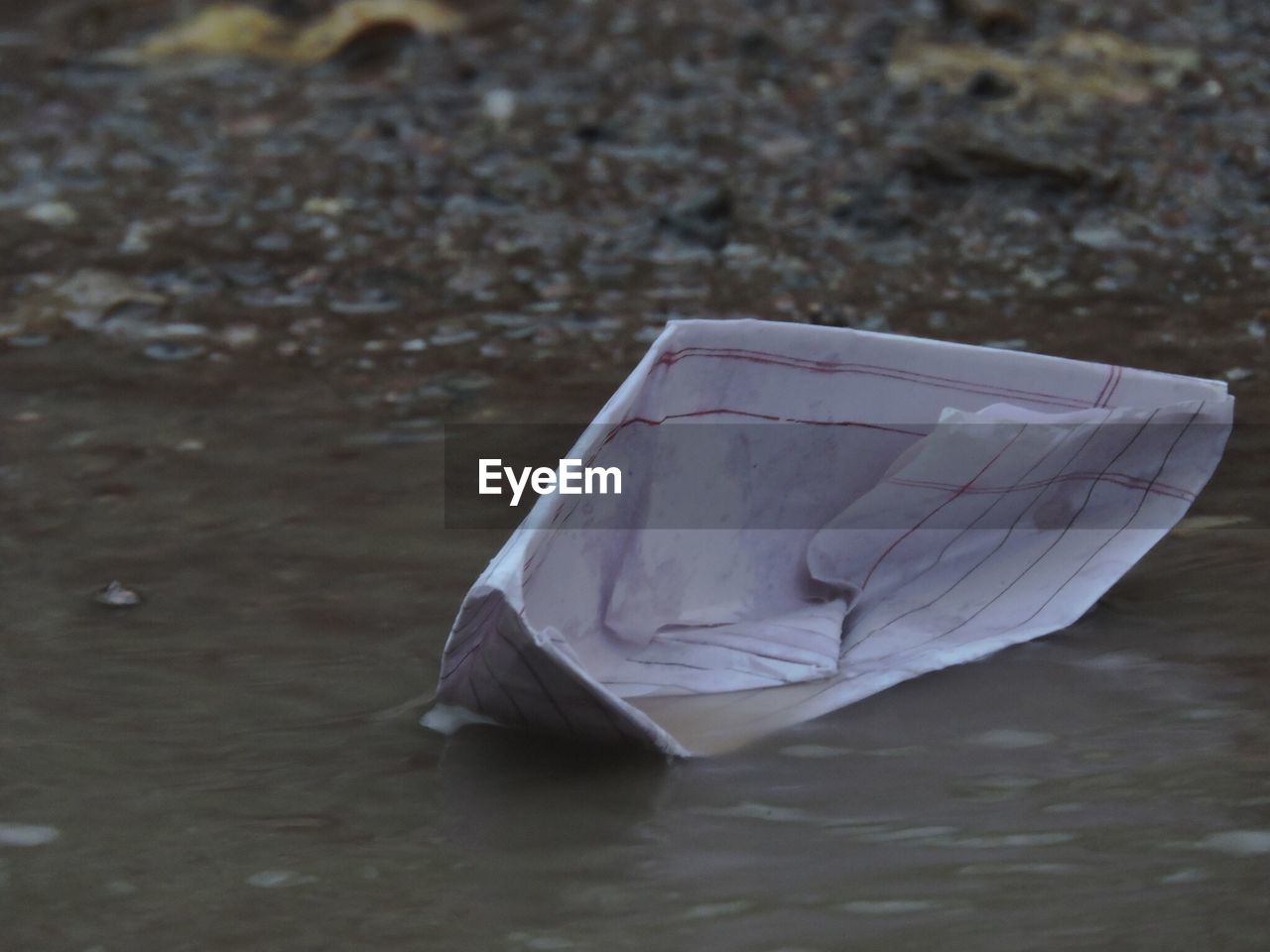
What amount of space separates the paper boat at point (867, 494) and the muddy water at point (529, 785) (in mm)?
88

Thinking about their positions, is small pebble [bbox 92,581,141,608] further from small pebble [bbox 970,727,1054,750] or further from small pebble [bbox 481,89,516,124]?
small pebble [bbox 481,89,516,124]

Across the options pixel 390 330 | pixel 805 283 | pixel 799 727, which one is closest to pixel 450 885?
pixel 799 727

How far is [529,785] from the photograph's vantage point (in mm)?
1443

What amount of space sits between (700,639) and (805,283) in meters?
1.68

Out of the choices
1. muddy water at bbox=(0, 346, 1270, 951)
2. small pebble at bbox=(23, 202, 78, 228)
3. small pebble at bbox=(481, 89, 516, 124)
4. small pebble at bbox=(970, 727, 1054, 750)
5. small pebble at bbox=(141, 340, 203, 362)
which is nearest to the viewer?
muddy water at bbox=(0, 346, 1270, 951)

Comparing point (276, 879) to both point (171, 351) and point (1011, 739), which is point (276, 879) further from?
point (171, 351)

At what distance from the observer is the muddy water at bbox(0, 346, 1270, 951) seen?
122 cm

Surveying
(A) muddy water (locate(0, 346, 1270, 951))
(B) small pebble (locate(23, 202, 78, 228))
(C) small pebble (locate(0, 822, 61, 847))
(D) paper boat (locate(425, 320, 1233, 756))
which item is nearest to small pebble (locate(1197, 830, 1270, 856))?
(A) muddy water (locate(0, 346, 1270, 951))

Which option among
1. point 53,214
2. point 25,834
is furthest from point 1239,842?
point 53,214

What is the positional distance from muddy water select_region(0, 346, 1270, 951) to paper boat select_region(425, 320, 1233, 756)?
88mm

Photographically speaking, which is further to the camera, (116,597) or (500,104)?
(500,104)

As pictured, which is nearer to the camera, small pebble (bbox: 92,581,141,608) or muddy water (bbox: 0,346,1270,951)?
muddy water (bbox: 0,346,1270,951)

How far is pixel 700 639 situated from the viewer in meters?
1.67

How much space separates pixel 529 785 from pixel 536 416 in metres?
1.23
